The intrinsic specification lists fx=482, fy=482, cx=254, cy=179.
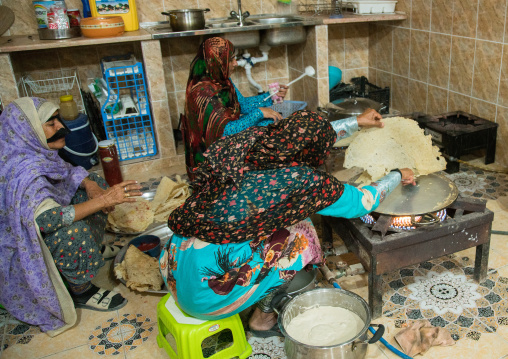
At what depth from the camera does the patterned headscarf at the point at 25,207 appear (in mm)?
2104

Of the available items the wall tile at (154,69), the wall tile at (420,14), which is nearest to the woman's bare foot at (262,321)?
the wall tile at (154,69)

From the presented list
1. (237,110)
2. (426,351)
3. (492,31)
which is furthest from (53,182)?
(492,31)

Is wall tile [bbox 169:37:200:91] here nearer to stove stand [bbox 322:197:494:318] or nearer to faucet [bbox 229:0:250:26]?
faucet [bbox 229:0:250:26]

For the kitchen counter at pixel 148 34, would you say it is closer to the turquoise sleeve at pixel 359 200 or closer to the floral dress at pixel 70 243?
the floral dress at pixel 70 243

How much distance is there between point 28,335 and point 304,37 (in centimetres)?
306

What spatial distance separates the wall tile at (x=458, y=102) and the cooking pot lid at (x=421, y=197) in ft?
5.30

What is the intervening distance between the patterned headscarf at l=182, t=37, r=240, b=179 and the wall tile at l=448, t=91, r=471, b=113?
1.80m

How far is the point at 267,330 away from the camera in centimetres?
212

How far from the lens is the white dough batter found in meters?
1.85

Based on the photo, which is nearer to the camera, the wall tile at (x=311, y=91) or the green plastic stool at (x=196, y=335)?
the green plastic stool at (x=196, y=335)

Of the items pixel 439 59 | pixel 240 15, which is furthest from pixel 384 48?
pixel 240 15

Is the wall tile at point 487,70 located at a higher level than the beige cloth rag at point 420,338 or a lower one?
higher

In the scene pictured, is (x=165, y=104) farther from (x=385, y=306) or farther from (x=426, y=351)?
(x=426, y=351)

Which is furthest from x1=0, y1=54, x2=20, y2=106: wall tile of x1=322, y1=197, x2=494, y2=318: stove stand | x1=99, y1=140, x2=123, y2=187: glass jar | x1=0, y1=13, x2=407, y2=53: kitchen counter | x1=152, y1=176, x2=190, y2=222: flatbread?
x1=322, y1=197, x2=494, y2=318: stove stand
